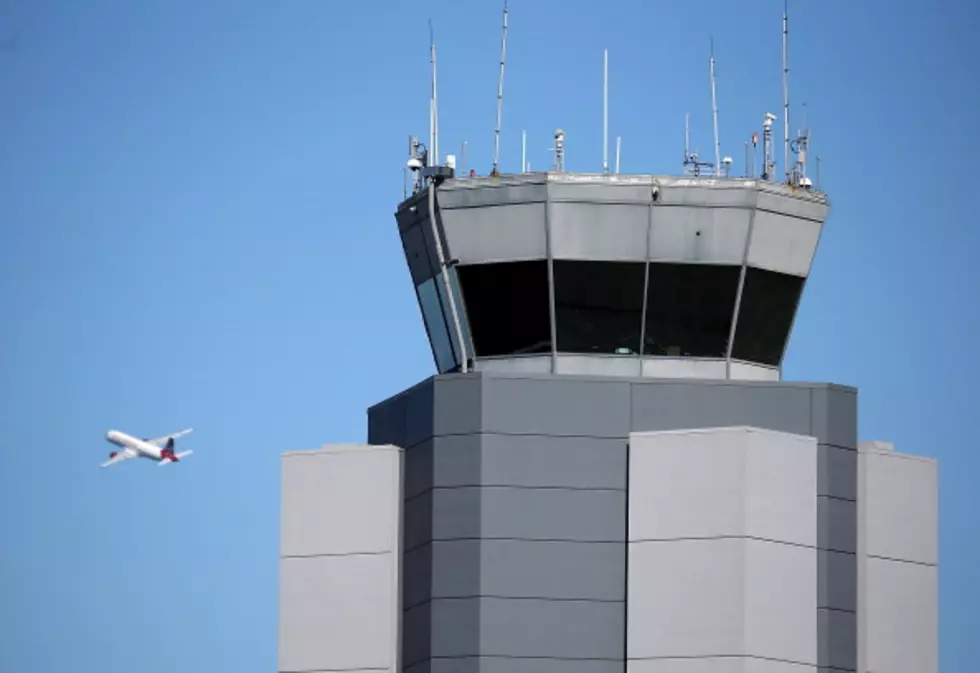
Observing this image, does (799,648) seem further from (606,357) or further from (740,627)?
(606,357)

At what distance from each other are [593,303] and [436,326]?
4.48 meters

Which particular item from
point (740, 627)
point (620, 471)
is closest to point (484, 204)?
point (620, 471)

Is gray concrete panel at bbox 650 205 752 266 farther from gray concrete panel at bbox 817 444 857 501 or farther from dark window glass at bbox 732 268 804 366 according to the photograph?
gray concrete panel at bbox 817 444 857 501

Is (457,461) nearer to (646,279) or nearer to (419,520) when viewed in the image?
(419,520)

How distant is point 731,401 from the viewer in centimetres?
5647

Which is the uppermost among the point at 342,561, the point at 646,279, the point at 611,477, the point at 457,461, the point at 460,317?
the point at 646,279

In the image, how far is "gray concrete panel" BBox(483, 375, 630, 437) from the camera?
184 feet

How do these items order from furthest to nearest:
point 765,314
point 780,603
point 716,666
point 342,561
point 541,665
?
point 765,314
point 342,561
point 541,665
point 780,603
point 716,666

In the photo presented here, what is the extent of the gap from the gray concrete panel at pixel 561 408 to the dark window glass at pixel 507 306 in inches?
64.7

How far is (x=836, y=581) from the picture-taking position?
182 feet

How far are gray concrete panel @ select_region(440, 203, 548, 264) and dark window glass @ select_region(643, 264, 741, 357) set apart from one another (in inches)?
112

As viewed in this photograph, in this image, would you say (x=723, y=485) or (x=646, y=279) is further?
(x=646, y=279)

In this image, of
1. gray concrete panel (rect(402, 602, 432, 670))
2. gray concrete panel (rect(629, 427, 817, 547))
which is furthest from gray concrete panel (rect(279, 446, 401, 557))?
gray concrete panel (rect(629, 427, 817, 547))

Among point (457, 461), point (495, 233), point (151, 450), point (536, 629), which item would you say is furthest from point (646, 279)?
point (151, 450)
